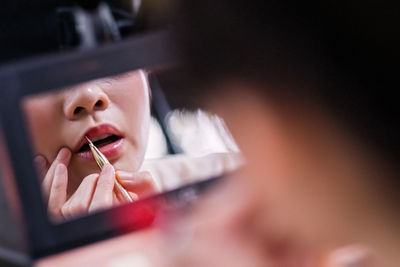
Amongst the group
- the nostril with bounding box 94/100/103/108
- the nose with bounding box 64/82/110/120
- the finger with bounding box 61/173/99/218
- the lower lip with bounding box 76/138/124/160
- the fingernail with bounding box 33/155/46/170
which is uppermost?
the nostril with bounding box 94/100/103/108

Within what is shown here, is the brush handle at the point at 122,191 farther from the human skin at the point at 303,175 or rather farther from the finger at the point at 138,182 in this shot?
the human skin at the point at 303,175

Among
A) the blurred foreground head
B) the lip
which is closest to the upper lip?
the lip

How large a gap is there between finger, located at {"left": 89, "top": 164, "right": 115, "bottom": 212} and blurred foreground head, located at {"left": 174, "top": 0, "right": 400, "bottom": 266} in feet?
0.43

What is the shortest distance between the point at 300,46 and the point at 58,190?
27 cm

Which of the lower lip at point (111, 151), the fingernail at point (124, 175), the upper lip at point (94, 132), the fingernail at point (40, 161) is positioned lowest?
the fingernail at point (124, 175)

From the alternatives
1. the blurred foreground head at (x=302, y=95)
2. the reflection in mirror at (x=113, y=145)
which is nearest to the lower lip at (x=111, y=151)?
the reflection in mirror at (x=113, y=145)

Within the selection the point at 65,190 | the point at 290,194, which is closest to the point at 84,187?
the point at 65,190

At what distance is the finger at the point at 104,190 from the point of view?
0.47 metres

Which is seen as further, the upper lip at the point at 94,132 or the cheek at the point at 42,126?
the upper lip at the point at 94,132

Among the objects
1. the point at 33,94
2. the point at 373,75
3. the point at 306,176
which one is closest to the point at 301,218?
the point at 306,176

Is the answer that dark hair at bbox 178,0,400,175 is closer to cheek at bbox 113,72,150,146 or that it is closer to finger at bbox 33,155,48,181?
cheek at bbox 113,72,150,146

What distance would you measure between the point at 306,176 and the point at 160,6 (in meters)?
0.21

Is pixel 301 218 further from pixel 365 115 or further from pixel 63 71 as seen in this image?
pixel 63 71

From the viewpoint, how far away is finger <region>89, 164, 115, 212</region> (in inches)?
18.7
